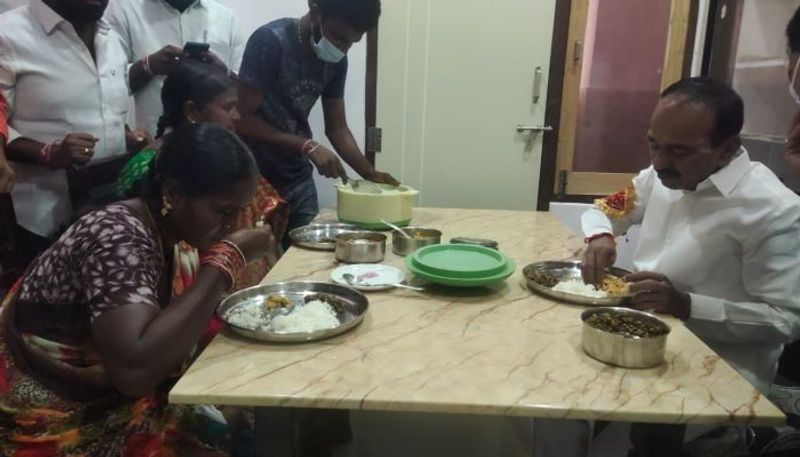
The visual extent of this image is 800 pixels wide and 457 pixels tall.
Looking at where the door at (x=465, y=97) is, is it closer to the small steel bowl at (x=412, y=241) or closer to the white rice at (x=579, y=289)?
the small steel bowl at (x=412, y=241)

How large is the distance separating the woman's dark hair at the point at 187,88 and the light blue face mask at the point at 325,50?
1.21 ft

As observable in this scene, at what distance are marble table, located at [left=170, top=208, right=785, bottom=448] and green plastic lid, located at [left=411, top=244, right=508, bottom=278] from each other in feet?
0.27

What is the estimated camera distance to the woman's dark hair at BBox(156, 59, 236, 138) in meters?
2.07

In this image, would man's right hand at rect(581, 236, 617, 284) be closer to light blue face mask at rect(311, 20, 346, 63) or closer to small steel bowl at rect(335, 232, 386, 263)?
small steel bowl at rect(335, 232, 386, 263)

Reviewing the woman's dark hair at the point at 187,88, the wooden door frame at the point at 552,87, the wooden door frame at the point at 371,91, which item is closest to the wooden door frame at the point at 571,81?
the wooden door frame at the point at 552,87

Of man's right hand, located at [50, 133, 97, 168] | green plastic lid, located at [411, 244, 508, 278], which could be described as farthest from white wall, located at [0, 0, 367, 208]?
green plastic lid, located at [411, 244, 508, 278]

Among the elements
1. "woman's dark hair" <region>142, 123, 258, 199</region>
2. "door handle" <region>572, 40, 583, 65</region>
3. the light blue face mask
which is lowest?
"woman's dark hair" <region>142, 123, 258, 199</region>

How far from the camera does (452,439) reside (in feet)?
6.49

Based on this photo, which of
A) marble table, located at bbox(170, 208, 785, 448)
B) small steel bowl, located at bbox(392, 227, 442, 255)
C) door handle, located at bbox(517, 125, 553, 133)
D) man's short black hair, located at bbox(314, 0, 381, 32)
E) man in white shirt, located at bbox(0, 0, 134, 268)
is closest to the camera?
marble table, located at bbox(170, 208, 785, 448)

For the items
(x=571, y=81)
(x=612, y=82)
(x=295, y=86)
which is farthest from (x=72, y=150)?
(x=612, y=82)

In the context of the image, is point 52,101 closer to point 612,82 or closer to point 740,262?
point 740,262

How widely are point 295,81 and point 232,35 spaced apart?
28.5 inches

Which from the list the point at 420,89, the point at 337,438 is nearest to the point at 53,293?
the point at 337,438

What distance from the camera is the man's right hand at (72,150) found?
2.00 metres
